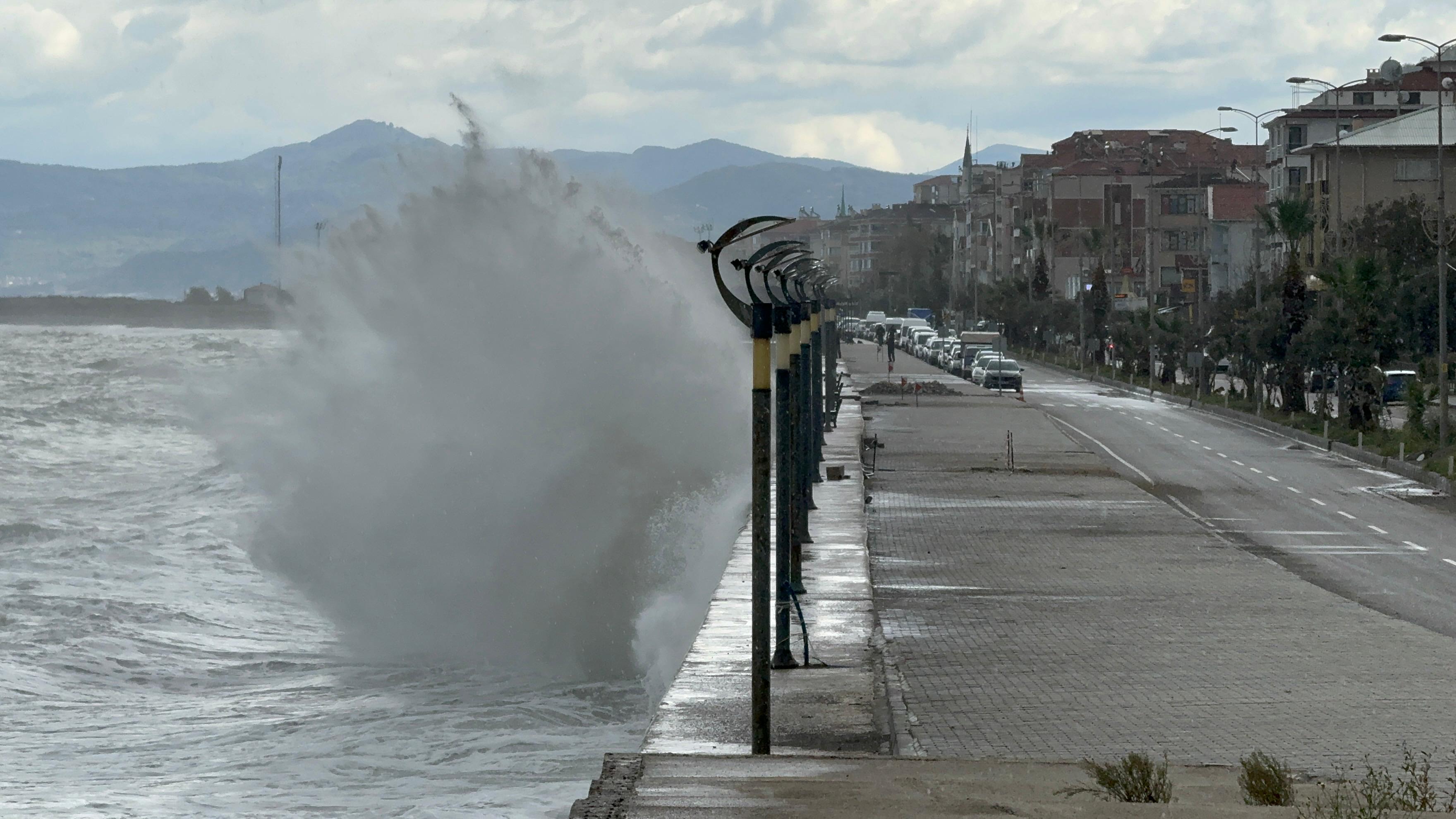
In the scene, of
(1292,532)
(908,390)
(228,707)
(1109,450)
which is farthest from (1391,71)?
(228,707)

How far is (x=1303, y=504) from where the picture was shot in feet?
102

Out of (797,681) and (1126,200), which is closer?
(797,681)

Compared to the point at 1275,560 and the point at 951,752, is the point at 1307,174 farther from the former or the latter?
the point at 951,752

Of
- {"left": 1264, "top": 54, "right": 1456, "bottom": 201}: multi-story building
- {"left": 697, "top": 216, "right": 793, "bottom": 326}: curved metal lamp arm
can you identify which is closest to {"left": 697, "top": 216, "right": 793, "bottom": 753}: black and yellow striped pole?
{"left": 697, "top": 216, "right": 793, "bottom": 326}: curved metal lamp arm

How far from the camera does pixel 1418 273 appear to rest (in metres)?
51.5

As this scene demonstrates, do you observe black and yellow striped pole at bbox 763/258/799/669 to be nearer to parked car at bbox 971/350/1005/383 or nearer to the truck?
parked car at bbox 971/350/1005/383

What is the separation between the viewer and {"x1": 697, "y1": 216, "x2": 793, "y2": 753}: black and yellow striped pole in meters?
10.0

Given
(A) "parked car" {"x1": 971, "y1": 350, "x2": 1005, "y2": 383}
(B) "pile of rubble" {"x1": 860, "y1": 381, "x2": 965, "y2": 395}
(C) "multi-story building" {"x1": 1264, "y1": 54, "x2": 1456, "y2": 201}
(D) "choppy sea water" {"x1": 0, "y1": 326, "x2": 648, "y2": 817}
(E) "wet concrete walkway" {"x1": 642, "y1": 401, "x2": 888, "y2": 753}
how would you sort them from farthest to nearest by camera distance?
1. (C) "multi-story building" {"x1": 1264, "y1": 54, "x2": 1456, "y2": 201}
2. (A) "parked car" {"x1": 971, "y1": 350, "x2": 1005, "y2": 383}
3. (B) "pile of rubble" {"x1": 860, "y1": 381, "x2": 965, "y2": 395}
4. (D) "choppy sea water" {"x1": 0, "y1": 326, "x2": 648, "y2": 817}
5. (E) "wet concrete walkway" {"x1": 642, "y1": 401, "x2": 888, "y2": 753}

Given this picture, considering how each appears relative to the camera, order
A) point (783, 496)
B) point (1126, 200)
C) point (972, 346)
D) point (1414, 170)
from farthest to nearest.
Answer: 1. point (1126, 200)
2. point (972, 346)
3. point (1414, 170)
4. point (783, 496)

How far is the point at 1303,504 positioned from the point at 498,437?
47.6ft

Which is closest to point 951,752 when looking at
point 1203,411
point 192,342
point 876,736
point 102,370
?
point 876,736

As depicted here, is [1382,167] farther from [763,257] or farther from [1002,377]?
[763,257]

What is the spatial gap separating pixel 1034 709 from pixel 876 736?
2117 mm

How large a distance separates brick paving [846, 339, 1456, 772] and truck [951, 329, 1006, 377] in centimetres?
5112
